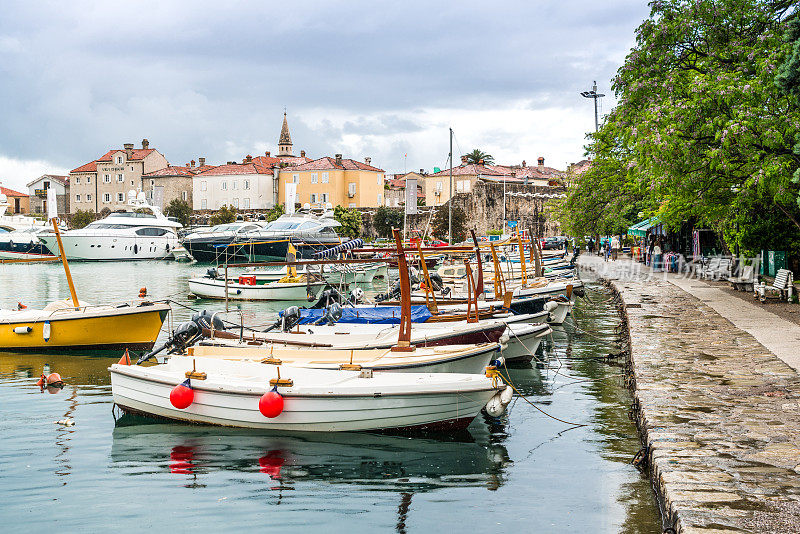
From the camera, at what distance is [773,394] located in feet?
33.5

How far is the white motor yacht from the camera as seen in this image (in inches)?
2763

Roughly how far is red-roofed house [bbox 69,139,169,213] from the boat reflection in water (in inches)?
3856

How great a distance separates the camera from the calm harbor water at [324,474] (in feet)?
27.0

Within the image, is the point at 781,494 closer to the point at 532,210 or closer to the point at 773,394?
the point at 773,394

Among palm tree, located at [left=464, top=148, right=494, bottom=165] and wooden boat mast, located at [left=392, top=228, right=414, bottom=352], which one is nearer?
wooden boat mast, located at [left=392, top=228, right=414, bottom=352]

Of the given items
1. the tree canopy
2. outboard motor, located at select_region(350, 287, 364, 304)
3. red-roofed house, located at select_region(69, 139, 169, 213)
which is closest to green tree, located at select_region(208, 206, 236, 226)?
red-roofed house, located at select_region(69, 139, 169, 213)

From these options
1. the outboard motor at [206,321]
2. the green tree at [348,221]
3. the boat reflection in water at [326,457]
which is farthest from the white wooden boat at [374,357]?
the green tree at [348,221]

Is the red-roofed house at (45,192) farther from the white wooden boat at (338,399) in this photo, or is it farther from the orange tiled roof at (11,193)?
the white wooden boat at (338,399)

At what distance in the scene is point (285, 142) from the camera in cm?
11681

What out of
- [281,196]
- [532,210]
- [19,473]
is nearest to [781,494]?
[19,473]

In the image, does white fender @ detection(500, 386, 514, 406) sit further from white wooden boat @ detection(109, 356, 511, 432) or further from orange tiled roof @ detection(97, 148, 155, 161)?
orange tiled roof @ detection(97, 148, 155, 161)

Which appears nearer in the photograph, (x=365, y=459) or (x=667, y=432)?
(x=667, y=432)

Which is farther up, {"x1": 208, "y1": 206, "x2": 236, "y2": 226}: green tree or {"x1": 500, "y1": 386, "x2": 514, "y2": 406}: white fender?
{"x1": 208, "y1": 206, "x2": 236, "y2": 226}: green tree

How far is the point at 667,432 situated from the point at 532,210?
77781 mm
